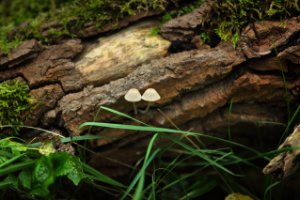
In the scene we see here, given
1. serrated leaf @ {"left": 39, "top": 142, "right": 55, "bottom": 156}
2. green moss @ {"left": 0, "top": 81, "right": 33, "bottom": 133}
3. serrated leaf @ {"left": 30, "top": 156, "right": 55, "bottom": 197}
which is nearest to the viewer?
serrated leaf @ {"left": 30, "top": 156, "right": 55, "bottom": 197}

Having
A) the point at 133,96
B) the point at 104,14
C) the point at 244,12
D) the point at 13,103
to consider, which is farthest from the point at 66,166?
the point at 244,12

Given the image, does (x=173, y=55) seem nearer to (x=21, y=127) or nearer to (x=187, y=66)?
(x=187, y=66)

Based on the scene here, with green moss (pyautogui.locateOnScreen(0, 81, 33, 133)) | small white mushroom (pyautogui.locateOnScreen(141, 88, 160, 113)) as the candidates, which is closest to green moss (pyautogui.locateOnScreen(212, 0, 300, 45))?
small white mushroom (pyautogui.locateOnScreen(141, 88, 160, 113))

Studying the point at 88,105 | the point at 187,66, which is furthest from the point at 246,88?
the point at 88,105

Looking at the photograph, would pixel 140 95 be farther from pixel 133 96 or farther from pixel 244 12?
pixel 244 12

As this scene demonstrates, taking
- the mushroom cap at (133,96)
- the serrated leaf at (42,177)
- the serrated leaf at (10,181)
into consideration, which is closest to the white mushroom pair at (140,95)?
the mushroom cap at (133,96)

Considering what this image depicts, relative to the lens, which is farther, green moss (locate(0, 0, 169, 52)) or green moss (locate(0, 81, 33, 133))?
green moss (locate(0, 0, 169, 52))

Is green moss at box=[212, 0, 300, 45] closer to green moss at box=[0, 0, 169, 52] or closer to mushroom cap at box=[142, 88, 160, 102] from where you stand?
green moss at box=[0, 0, 169, 52]
